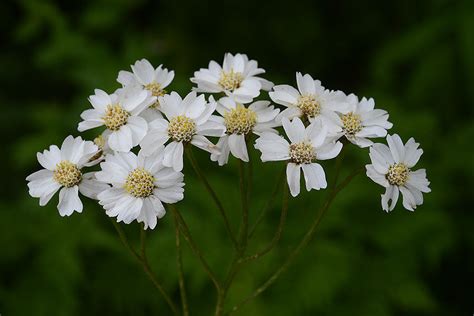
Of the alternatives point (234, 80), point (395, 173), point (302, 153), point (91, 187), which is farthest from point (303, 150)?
point (91, 187)

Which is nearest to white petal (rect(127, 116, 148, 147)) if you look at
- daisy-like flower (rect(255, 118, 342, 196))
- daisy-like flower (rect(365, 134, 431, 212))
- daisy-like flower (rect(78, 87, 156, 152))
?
daisy-like flower (rect(78, 87, 156, 152))

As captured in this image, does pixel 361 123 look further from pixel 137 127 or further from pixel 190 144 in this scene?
pixel 137 127

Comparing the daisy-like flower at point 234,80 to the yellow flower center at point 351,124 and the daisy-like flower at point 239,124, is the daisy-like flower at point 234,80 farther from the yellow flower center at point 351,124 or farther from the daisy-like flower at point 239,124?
the yellow flower center at point 351,124

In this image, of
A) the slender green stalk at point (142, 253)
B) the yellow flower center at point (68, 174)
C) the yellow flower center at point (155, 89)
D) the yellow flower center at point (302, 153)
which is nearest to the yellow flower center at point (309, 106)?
the yellow flower center at point (302, 153)

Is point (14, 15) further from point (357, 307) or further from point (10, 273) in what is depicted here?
point (357, 307)

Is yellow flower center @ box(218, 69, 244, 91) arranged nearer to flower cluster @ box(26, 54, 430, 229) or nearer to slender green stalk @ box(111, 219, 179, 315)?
flower cluster @ box(26, 54, 430, 229)

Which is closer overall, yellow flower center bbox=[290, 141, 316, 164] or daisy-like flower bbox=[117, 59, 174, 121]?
yellow flower center bbox=[290, 141, 316, 164]
